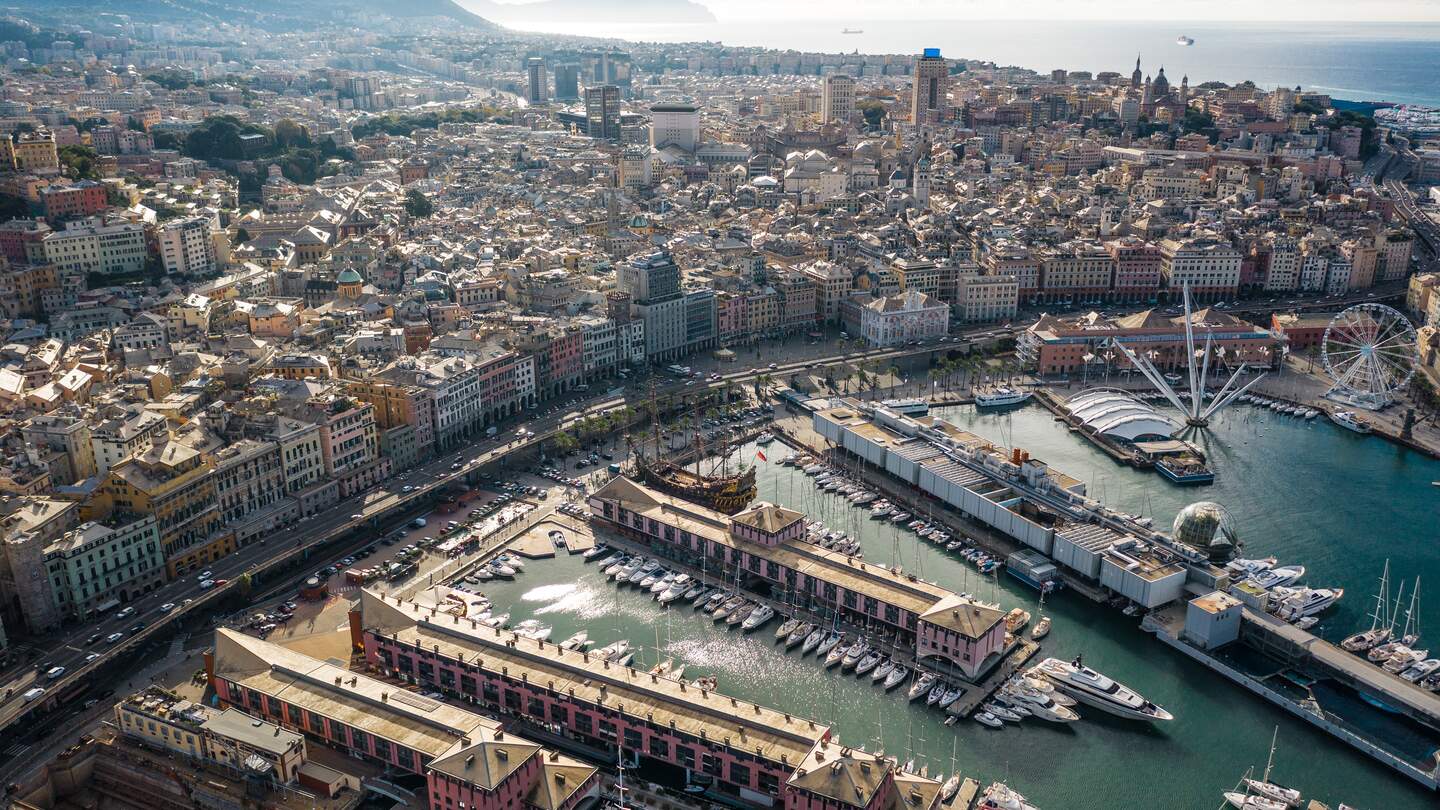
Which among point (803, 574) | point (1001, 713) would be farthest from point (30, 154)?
point (1001, 713)

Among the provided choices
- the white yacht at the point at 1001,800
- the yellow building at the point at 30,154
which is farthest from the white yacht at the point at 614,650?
the yellow building at the point at 30,154

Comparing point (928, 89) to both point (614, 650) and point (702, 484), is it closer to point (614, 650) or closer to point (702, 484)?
point (702, 484)

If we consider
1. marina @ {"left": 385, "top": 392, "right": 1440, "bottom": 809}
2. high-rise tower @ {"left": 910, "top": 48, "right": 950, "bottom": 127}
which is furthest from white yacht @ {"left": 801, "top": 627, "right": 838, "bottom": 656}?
high-rise tower @ {"left": 910, "top": 48, "right": 950, "bottom": 127}

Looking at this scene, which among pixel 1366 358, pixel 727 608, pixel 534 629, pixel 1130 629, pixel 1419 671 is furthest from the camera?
pixel 1366 358

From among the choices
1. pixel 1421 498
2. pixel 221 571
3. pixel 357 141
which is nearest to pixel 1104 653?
pixel 1421 498

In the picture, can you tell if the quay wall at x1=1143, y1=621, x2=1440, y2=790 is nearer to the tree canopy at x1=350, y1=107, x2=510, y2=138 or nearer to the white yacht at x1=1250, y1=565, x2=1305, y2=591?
the white yacht at x1=1250, y1=565, x2=1305, y2=591

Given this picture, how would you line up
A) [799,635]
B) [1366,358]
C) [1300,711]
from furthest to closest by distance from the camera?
[1366,358] < [799,635] < [1300,711]

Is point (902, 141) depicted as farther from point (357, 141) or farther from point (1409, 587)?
point (1409, 587)

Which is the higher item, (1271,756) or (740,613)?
(740,613)
